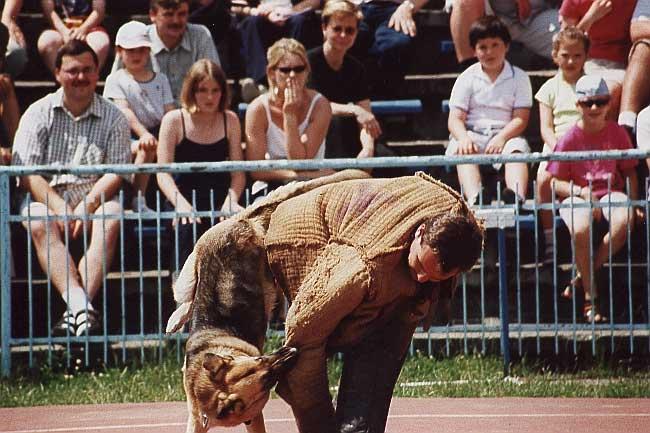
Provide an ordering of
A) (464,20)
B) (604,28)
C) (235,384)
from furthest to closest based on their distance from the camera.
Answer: (464,20)
(604,28)
(235,384)

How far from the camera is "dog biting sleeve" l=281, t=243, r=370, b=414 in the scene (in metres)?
5.08

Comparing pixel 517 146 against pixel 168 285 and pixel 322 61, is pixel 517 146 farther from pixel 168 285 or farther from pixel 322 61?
pixel 168 285

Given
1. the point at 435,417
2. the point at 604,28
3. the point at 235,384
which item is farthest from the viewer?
the point at 604,28

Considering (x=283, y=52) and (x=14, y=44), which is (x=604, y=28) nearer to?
(x=283, y=52)

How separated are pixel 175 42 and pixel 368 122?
1.75 m

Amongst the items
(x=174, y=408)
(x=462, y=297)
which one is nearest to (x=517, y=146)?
(x=462, y=297)

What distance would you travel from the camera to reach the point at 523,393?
8789 mm

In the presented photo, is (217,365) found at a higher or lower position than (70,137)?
lower

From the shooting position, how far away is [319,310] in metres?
5.11

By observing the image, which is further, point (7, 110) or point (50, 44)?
point (50, 44)

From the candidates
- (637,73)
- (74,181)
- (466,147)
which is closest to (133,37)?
(74,181)

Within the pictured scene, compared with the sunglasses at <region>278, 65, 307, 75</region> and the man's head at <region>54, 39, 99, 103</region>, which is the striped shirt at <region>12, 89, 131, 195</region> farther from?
the sunglasses at <region>278, 65, 307, 75</region>

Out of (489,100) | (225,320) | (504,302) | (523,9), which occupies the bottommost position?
(504,302)

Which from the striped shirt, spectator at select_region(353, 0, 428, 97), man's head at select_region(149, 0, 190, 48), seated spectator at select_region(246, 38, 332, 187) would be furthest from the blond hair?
spectator at select_region(353, 0, 428, 97)
